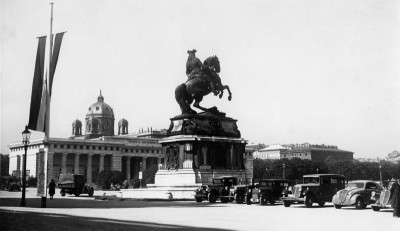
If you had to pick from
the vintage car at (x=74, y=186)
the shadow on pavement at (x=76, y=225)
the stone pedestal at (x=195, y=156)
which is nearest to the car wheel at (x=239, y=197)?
the stone pedestal at (x=195, y=156)

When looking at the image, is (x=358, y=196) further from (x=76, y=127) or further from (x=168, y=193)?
(x=76, y=127)

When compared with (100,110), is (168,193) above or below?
below

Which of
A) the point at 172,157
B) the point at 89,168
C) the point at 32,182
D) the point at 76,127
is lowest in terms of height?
the point at 32,182

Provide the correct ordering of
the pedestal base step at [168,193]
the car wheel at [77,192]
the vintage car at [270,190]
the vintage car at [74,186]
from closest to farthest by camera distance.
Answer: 1. the vintage car at [270,190]
2. the pedestal base step at [168,193]
3. the car wheel at [77,192]
4. the vintage car at [74,186]

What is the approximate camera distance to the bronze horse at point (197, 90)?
48.2m

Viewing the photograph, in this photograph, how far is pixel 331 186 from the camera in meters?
35.0

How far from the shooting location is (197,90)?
48250mm

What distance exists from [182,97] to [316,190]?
1786 centimetres

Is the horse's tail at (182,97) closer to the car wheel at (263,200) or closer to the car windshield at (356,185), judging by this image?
the car wheel at (263,200)

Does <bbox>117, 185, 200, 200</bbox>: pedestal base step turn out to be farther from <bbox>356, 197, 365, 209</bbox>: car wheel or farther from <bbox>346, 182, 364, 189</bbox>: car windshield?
<bbox>356, 197, 365, 209</bbox>: car wheel

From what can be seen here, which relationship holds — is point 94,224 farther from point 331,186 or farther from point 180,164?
point 180,164

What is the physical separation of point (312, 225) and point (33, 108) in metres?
17.4

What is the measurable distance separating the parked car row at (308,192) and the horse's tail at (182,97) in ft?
32.3

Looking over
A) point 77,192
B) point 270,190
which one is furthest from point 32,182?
point 270,190
